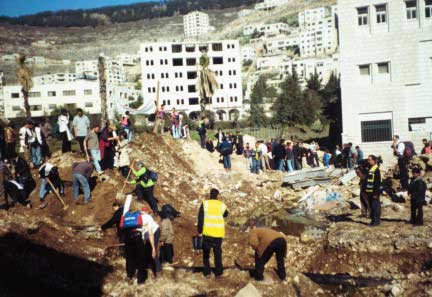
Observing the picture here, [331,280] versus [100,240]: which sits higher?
[100,240]

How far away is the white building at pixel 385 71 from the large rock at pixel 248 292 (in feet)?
60.7

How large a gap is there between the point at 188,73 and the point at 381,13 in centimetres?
6419

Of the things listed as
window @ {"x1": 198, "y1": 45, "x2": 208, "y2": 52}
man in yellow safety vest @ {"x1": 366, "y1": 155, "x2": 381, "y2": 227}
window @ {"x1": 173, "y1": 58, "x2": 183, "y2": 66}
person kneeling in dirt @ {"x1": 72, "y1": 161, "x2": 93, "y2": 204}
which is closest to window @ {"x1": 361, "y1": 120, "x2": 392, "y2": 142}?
man in yellow safety vest @ {"x1": 366, "y1": 155, "x2": 381, "y2": 227}

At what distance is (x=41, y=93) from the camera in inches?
3612

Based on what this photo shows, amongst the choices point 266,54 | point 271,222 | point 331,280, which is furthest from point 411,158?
point 266,54

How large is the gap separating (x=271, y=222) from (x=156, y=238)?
7.19m

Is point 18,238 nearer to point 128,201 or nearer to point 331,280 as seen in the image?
point 128,201

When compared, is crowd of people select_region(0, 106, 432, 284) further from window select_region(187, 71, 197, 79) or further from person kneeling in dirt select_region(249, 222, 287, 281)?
window select_region(187, 71, 197, 79)

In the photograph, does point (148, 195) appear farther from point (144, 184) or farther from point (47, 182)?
point (47, 182)

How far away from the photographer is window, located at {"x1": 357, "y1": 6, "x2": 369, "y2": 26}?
25344 mm

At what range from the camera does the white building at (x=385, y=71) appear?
24500mm

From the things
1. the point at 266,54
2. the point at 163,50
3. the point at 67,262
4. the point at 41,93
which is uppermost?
the point at 266,54

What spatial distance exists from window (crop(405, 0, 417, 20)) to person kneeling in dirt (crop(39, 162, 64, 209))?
68.8 ft

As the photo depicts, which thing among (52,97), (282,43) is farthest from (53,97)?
(282,43)
